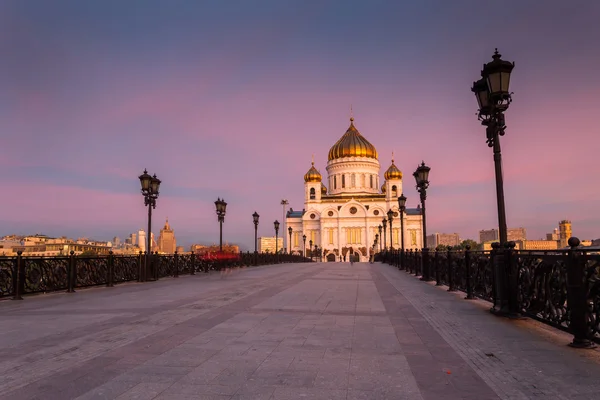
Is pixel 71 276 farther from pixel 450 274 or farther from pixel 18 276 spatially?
pixel 450 274

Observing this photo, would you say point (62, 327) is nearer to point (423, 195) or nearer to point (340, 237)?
point (423, 195)

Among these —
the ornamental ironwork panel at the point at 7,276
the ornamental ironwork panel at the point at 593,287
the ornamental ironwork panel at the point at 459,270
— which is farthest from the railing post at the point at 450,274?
the ornamental ironwork panel at the point at 7,276

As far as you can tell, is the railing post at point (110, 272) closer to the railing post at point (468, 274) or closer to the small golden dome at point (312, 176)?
the railing post at point (468, 274)

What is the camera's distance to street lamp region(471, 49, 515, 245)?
8.87 meters

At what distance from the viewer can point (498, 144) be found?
931cm

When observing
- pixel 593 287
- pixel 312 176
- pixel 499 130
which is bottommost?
pixel 593 287

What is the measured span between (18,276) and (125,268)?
5183mm

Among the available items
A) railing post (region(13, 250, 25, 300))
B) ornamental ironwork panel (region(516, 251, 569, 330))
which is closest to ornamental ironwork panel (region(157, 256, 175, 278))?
railing post (region(13, 250, 25, 300))

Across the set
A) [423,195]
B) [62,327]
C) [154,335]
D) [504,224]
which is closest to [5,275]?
[62,327]

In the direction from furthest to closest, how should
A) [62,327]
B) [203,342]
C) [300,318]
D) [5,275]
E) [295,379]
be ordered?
[5,275]
[300,318]
[62,327]
[203,342]
[295,379]

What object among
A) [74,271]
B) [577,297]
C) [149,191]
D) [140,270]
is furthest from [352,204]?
[577,297]

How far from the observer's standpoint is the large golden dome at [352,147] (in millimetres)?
101188

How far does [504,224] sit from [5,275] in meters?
12.7

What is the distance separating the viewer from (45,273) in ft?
43.7
